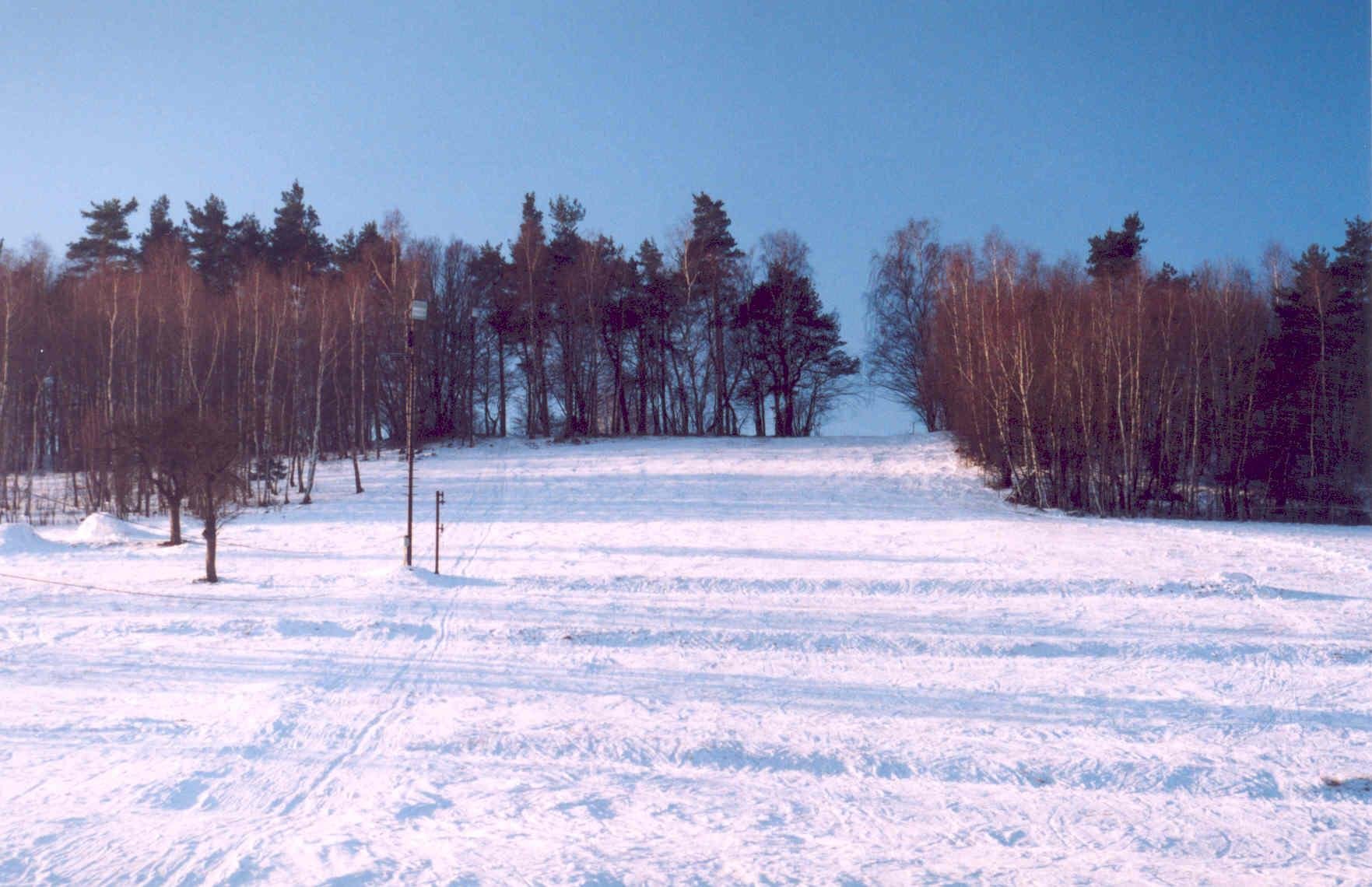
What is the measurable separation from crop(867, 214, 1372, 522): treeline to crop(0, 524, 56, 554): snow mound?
2810cm

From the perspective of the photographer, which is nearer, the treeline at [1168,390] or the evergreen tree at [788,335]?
the treeline at [1168,390]

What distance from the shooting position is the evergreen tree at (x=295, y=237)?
145ft

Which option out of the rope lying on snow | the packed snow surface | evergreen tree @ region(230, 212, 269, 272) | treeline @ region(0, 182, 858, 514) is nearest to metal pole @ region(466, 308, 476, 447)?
treeline @ region(0, 182, 858, 514)

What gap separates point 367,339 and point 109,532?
19.0m

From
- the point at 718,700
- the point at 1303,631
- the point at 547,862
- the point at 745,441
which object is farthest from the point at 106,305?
the point at 1303,631

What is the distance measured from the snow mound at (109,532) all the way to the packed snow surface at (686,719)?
248cm

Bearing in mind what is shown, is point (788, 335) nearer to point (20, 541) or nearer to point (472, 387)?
point (472, 387)

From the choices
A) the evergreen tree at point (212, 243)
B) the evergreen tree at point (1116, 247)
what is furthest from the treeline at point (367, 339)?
the evergreen tree at point (1116, 247)

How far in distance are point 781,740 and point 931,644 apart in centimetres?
454

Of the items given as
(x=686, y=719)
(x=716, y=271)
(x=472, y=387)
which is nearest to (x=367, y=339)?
(x=472, y=387)

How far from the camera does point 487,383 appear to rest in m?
50.2

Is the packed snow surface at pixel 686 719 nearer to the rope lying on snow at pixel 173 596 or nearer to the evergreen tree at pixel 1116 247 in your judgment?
the rope lying on snow at pixel 173 596

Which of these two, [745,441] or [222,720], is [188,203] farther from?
[222,720]

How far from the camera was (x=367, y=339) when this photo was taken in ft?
129
